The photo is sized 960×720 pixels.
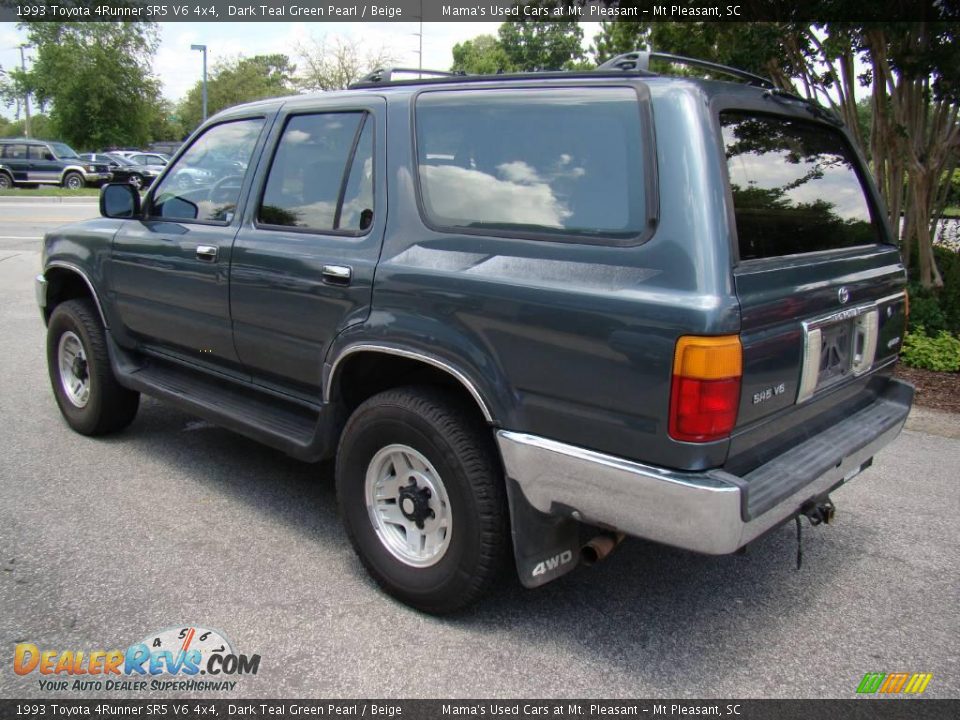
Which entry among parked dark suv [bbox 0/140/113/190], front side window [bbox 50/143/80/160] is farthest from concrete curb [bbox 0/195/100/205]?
front side window [bbox 50/143/80/160]

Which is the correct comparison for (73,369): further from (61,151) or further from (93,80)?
(93,80)

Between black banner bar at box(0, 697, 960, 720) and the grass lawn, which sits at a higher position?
the grass lawn

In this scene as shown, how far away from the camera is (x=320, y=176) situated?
3.47 metres

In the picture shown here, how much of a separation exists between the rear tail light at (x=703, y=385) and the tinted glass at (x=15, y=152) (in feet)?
101

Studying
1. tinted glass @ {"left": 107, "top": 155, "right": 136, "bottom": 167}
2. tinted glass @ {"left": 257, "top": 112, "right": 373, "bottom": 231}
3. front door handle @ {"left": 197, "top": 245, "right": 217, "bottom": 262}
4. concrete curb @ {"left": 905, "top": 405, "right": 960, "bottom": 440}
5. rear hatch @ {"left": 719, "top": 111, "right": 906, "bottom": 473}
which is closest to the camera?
rear hatch @ {"left": 719, "top": 111, "right": 906, "bottom": 473}

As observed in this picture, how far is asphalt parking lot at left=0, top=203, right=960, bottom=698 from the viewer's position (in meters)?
2.74

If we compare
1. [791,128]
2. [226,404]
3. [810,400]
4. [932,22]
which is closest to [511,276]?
[810,400]

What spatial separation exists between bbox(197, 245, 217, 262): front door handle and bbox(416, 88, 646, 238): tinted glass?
4.15 ft

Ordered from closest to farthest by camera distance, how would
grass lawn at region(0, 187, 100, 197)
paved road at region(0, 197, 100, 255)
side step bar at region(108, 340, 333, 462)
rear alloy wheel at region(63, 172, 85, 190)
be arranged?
1. side step bar at region(108, 340, 333, 462)
2. paved road at region(0, 197, 100, 255)
3. grass lawn at region(0, 187, 100, 197)
4. rear alloy wheel at region(63, 172, 85, 190)

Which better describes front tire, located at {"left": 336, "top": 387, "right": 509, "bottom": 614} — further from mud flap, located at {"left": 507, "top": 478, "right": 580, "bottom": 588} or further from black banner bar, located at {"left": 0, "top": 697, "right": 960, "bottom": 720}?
black banner bar, located at {"left": 0, "top": 697, "right": 960, "bottom": 720}

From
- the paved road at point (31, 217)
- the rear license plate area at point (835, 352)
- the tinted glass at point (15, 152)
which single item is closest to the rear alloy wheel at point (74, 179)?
the tinted glass at point (15, 152)

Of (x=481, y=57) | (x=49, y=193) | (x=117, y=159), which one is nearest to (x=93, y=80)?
(x=117, y=159)

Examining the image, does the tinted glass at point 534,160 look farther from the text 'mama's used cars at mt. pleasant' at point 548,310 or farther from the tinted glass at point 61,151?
the tinted glass at point 61,151

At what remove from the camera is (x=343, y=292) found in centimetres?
317
